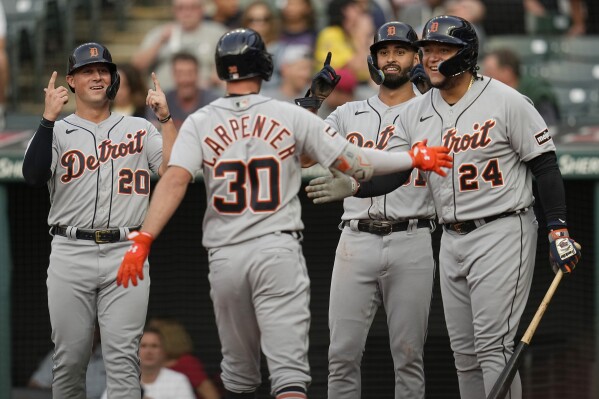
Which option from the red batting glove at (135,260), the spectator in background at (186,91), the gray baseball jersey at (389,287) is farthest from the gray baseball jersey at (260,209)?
the spectator in background at (186,91)

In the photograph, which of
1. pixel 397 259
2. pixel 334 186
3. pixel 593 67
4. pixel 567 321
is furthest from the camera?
pixel 593 67

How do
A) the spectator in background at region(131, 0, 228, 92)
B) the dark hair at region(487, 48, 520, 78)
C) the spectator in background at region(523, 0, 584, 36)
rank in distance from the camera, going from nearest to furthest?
1. the dark hair at region(487, 48, 520, 78)
2. the spectator in background at region(131, 0, 228, 92)
3. the spectator in background at region(523, 0, 584, 36)

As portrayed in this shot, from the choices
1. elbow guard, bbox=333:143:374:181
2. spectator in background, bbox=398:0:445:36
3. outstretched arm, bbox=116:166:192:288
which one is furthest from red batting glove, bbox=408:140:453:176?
spectator in background, bbox=398:0:445:36

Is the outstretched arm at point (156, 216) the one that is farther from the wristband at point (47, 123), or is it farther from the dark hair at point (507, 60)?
the dark hair at point (507, 60)

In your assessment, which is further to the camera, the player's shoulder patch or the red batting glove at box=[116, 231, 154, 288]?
the player's shoulder patch

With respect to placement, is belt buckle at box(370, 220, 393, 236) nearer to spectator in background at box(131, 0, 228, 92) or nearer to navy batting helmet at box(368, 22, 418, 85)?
navy batting helmet at box(368, 22, 418, 85)

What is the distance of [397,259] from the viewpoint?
5500 mm

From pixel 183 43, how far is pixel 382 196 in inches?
147

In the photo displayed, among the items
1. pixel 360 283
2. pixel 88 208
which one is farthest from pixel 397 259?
pixel 88 208

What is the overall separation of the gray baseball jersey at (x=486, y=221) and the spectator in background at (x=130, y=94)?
112 inches

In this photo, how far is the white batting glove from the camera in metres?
5.14

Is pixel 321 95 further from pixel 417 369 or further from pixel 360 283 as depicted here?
pixel 417 369

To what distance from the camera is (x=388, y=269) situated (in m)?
5.51

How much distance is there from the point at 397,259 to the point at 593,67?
3891mm
